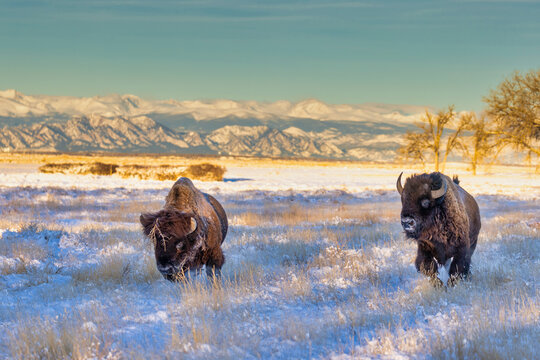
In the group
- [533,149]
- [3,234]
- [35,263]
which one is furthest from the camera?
[533,149]

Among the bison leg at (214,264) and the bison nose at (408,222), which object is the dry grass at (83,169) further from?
the bison nose at (408,222)

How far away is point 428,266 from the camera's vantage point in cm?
715

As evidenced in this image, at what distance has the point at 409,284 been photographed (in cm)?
770

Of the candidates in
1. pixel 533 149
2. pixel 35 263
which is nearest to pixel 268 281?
pixel 35 263

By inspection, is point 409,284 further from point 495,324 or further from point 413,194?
point 495,324

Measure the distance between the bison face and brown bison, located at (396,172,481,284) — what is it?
122 inches

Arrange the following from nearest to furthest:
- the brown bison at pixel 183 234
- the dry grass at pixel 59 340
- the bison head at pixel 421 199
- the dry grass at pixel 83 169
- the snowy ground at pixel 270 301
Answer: the dry grass at pixel 59 340
the snowy ground at pixel 270 301
the brown bison at pixel 183 234
the bison head at pixel 421 199
the dry grass at pixel 83 169

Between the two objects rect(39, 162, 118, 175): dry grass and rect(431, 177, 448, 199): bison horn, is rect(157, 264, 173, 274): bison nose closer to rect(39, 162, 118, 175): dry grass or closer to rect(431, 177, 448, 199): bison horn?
rect(431, 177, 448, 199): bison horn

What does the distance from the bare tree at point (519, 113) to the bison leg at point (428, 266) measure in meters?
24.1

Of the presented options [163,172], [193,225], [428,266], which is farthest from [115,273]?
[163,172]

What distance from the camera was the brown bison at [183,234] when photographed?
6.62 m

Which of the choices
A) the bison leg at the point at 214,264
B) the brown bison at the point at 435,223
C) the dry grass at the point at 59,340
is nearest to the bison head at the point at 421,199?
the brown bison at the point at 435,223

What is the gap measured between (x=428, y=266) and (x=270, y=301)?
8.01 ft

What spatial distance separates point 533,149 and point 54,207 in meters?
26.5
